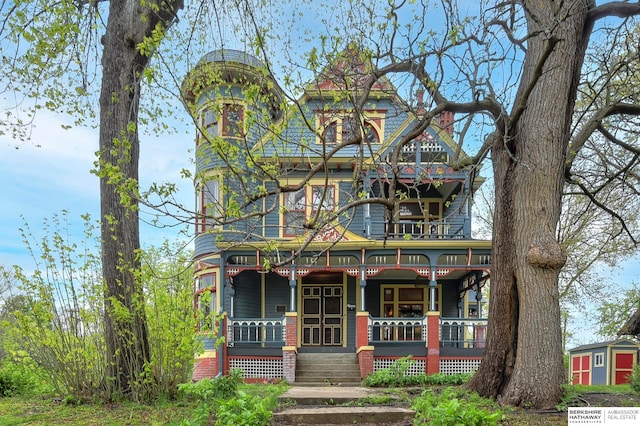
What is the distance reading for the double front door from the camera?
13820mm

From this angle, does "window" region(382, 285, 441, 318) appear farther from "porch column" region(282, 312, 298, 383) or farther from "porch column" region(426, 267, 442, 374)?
"porch column" region(282, 312, 298, 383)

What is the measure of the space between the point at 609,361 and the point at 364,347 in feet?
33.7

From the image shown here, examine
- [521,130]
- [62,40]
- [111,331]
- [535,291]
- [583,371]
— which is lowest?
[583,371]

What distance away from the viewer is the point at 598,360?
16328 mm

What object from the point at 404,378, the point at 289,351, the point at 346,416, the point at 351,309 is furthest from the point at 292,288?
the point at 346,416

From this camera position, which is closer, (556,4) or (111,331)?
(111,331)

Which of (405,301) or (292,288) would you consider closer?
(292,288)

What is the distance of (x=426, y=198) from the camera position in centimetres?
1430

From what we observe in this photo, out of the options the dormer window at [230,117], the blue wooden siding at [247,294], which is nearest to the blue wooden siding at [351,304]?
the blue wooden siding at [247,294]

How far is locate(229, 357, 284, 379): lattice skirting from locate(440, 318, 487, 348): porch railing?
4268 millimetres

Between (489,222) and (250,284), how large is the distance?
980 cm

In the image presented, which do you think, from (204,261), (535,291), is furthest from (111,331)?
(204,261)

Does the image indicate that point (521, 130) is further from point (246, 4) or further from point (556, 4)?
point (246, 4)

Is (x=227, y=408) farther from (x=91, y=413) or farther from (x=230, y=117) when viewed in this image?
(x=230, y=117)
